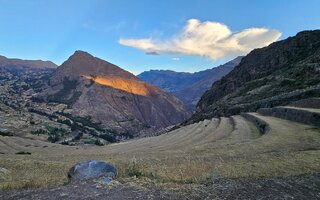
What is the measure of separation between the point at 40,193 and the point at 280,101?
60034 mm

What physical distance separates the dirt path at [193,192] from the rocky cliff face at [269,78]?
158ft

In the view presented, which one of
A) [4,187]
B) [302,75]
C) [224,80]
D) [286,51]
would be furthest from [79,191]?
[224,80]

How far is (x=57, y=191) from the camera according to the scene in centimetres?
1556

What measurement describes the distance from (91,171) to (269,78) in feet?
387

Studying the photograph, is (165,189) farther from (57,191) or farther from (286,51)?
(286,51)

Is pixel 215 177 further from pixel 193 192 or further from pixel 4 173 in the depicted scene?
pixel 4 173

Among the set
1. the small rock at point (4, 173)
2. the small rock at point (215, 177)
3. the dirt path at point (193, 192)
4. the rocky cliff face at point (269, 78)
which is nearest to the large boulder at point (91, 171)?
the dirt path at point (193, 192)

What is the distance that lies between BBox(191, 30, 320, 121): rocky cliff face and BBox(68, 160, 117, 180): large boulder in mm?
50335

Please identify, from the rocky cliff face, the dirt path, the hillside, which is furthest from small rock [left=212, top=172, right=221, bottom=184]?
the rocky cliff face

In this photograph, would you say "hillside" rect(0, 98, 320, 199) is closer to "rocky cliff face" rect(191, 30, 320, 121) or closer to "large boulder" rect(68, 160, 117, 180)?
"large boulder" rect(68, 160, 117, 180)

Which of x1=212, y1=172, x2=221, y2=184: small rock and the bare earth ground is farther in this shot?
x1=212, y1=172, x2=221, y2=184: small rock

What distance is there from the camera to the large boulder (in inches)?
680

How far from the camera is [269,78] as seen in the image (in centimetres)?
12756

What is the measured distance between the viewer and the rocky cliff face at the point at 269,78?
8875cm
